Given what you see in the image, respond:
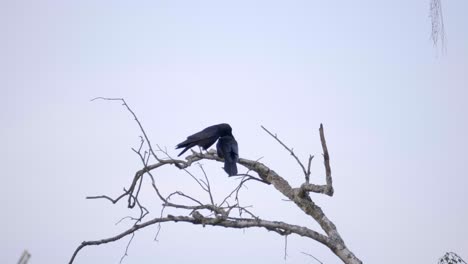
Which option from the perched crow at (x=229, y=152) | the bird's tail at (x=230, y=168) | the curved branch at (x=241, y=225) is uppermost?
the perched crow at (x=229, y=152)

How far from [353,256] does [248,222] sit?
2.14 ft

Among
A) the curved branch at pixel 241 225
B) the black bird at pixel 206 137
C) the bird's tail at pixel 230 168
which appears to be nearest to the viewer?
the curved branch at pixel 241 225

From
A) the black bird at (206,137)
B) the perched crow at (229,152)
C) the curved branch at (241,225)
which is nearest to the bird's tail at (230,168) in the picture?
the perched crow at (229,152)

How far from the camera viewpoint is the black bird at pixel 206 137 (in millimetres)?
5184

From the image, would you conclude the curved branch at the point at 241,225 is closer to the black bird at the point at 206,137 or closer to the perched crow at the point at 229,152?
the perched crow at the point at 229,152

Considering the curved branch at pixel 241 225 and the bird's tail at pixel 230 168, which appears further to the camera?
the bird's tail at pixel 230 168

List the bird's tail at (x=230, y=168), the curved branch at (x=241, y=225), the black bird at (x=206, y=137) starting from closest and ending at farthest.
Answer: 1. the curved branch at (x=241, y=225)
2. the bird's tail at (x=230, y=168)
3. the black bird at (x=206, y=137)

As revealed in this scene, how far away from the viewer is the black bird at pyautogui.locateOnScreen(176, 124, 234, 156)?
5184 millimetres

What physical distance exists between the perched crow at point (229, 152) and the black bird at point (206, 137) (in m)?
0.11

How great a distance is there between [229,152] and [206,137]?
1.70ft

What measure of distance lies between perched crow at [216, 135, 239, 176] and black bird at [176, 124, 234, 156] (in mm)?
110

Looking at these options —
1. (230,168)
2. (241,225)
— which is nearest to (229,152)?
(230,168)

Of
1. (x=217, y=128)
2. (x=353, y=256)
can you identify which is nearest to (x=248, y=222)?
(x=353, y=256)

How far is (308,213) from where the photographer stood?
371 centimetres
